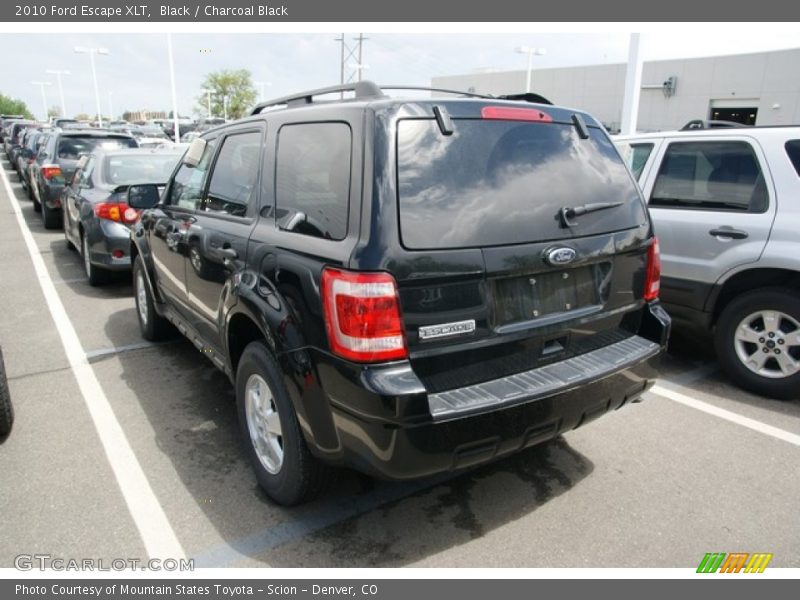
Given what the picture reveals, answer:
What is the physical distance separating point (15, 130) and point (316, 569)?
1237 inches

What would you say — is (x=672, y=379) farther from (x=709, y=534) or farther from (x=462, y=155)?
(x=462, y=155)

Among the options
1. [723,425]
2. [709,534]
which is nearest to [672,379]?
[723,425]

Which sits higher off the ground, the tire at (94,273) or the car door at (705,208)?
the car door at (705,208)

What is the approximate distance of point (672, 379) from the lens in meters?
4.71

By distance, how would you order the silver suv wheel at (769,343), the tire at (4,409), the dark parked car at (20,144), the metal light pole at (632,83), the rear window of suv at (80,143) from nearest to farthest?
the tire at (4,409)
the silver suv wheel at (769,343)
the metal light pole at (632,83)
the rear window of suv at (80,143)
the dark parked car at (20,144)

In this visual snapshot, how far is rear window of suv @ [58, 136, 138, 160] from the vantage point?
37.7 feet

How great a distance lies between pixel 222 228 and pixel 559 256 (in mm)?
1888

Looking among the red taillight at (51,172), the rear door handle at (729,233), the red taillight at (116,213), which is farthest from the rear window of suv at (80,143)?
the rear door handle at (729,233)

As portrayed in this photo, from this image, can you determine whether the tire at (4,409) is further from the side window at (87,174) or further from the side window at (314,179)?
the side window at (87,174)

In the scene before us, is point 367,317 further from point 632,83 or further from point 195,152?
point 632,83

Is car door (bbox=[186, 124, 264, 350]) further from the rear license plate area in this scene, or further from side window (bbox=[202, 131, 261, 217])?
the rear license plate area

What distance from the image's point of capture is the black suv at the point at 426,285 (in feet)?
7.63

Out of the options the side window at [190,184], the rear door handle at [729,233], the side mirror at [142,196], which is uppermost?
the side window at [190,184]

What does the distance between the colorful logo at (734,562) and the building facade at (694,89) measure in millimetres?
31544
